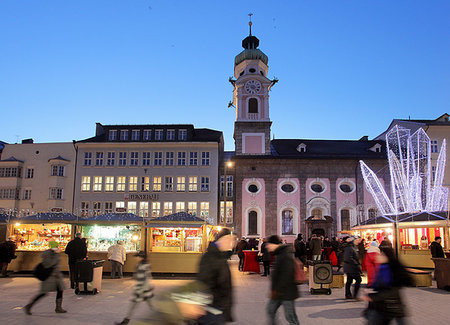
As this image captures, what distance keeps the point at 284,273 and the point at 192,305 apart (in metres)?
2.15

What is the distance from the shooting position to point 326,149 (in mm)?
43375

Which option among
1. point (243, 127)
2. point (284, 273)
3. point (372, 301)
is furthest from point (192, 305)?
point (243, 127)

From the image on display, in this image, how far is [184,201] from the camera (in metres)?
39.5

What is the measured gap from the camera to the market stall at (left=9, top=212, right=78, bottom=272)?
18.8 metres

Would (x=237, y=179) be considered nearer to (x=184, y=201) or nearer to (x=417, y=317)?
(x=184, y=201)

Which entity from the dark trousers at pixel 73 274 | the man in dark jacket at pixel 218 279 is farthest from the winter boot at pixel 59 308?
the man in dark jacket at pixel 218 279

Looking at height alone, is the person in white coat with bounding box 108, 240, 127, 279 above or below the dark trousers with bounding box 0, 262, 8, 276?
above

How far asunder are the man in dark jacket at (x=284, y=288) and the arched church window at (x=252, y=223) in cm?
3239

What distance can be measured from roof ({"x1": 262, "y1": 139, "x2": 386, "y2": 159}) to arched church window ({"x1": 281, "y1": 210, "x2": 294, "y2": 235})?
17.6ft

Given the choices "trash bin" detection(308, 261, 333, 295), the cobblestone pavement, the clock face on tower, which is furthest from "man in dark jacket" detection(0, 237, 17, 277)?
the clock face on tower

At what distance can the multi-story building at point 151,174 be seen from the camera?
3950 cm

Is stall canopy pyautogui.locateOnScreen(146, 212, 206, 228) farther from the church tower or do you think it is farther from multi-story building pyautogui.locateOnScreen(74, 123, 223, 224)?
the church tower

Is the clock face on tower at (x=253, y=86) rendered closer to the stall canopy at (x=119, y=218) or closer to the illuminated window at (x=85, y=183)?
the illuminated window at (x=85, y=183)

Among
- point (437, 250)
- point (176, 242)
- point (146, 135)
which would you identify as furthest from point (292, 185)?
point (437, 250)
